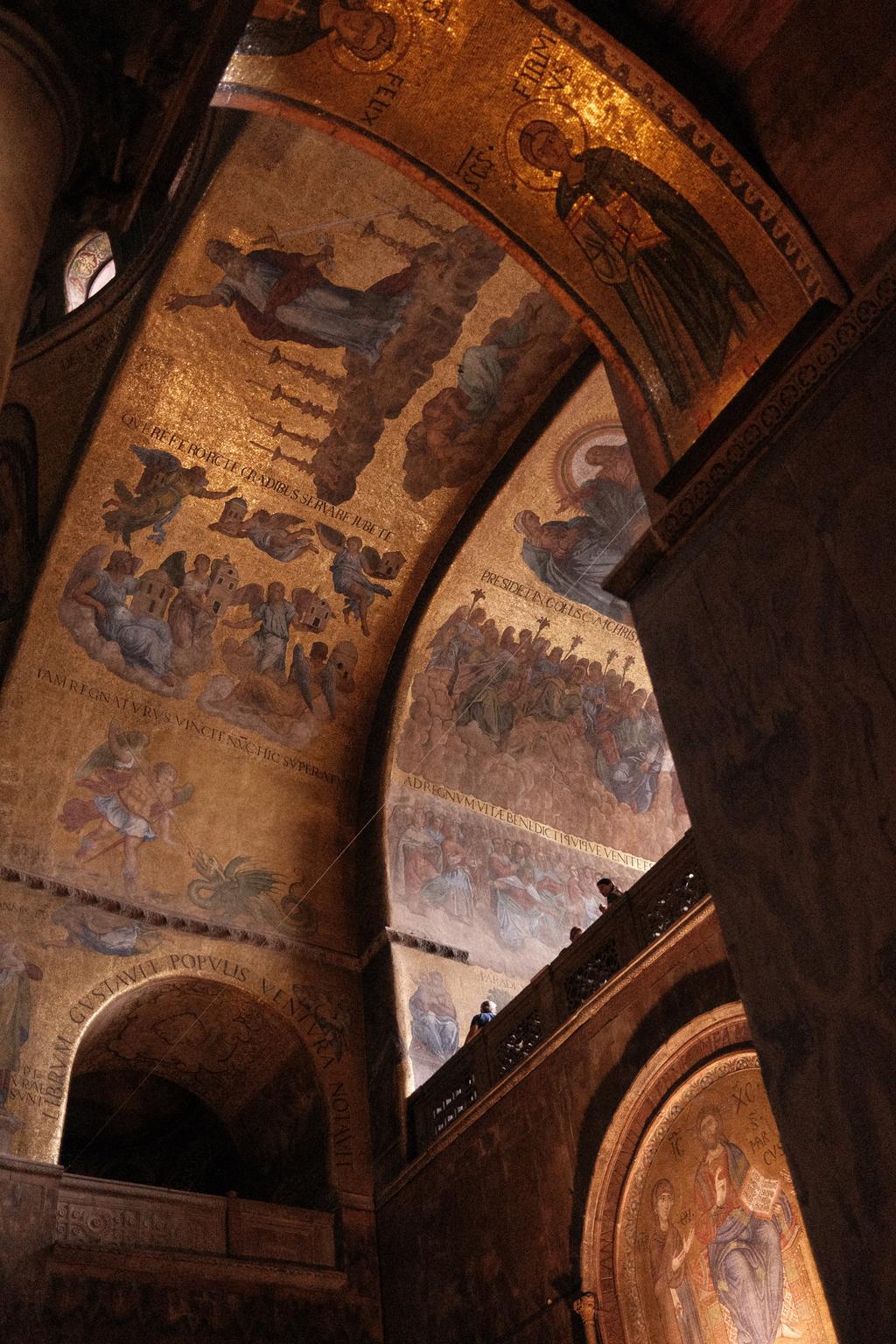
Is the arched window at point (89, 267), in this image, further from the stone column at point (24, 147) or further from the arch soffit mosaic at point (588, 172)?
the stone column at point (24, 147)

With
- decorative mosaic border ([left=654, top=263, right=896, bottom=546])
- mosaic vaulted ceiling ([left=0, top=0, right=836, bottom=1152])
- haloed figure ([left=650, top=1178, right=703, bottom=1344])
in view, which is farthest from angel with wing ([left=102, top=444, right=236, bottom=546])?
haloed figure ([left=650, top=1178, right=703, bottom=1344])

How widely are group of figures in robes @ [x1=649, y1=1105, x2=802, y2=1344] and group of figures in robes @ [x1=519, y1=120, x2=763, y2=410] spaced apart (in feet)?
15.9

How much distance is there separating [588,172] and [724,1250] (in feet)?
21.2

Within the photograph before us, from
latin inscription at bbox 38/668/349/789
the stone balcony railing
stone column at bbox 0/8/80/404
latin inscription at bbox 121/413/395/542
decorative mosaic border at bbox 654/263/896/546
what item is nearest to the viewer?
stone column at bbox 0/8/80/404

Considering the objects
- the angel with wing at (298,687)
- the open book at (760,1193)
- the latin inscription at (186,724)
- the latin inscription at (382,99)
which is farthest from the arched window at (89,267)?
the open book at (760,1193)

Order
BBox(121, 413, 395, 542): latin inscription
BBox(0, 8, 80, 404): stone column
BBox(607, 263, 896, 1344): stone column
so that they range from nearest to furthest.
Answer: BBox(607, 263, 896, 1344): stone column → BBox(0, 8, 80, 404): stone column → BBox(121, 413, 395, 542): latin inscription

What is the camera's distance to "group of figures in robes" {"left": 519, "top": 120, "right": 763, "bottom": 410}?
5449 millimetres

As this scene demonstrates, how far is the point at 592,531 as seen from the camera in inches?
484

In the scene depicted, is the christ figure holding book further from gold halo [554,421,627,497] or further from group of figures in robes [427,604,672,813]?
gold halo [554,421,627,497]

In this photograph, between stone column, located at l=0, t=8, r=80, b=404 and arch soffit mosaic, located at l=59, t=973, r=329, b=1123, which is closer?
stone column, located at l=0, t=8, r=80, b=404

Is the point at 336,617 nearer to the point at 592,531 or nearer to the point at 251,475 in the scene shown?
the point at 251,475

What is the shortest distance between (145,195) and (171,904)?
7950 millimetres

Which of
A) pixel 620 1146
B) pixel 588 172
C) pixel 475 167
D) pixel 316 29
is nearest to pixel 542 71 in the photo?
pixel 588 172

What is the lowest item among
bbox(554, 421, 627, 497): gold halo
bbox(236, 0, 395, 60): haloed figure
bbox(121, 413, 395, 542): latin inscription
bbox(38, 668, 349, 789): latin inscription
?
bbox(236, 0, 395, 60): haloed figure
